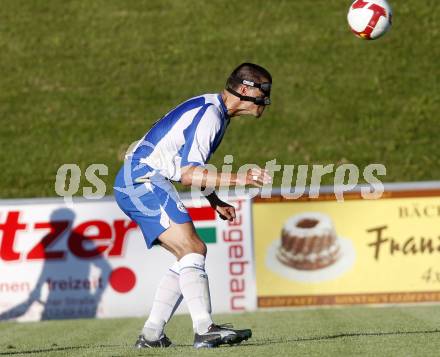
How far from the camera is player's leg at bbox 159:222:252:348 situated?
791 centimetres

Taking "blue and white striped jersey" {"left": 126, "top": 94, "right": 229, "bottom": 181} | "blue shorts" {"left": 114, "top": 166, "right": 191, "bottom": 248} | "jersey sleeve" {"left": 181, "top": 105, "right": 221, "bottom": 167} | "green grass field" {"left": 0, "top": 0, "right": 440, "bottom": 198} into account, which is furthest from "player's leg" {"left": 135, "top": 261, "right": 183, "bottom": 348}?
"green grass field" {"left": 0, "top": 0, "right": 440, "bottom": 198}

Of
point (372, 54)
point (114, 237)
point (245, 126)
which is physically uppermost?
point (372, 54)

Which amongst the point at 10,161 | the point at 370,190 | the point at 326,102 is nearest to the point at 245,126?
the point at 326,102

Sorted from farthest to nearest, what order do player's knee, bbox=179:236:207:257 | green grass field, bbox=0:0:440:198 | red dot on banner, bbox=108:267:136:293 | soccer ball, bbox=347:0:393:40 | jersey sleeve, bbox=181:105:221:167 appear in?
1. green grass field, bbox=0:0:440:198
2. red dot on banner, bbox=108:267:136:293
3. soccer ball, bbox=347:0:393:40
4. player's knee, bbox=179:236:207:257
5. jersey sleeve, bbox=181:105:221:167

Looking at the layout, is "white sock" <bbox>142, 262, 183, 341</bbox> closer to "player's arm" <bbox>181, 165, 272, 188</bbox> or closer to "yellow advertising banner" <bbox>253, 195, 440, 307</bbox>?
"player's arm" <bbox>181, 165, 272, 188</bbox>

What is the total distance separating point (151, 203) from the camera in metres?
8.11

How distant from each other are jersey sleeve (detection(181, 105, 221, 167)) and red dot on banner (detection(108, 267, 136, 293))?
22.6ft

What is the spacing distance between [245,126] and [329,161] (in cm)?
183

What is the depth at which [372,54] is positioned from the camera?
A: 21.0 metres

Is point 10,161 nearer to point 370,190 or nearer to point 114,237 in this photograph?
point 114,237

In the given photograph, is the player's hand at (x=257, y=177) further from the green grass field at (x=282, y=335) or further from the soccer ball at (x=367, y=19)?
the soccer ball at (x=367, y=19)

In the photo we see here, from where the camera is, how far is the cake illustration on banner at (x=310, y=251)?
1459 cm

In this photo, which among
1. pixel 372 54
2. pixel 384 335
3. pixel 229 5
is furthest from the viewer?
pixel 229 5

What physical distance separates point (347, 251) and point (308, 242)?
21.3 inches
